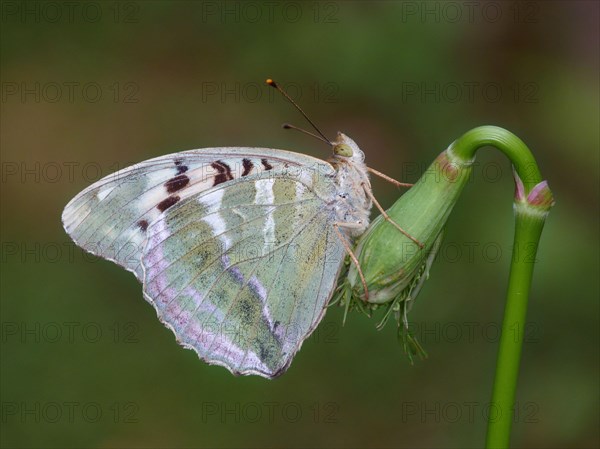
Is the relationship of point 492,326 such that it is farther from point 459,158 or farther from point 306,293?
point 459,158

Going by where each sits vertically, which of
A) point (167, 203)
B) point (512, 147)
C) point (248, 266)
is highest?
point (512, 147)

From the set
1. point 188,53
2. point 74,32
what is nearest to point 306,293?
point 188,53

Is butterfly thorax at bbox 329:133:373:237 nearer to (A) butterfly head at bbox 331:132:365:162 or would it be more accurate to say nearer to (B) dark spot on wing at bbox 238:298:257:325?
(A) butterfly head at bbox 331:132:365:162

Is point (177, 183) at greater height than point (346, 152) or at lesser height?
lesser

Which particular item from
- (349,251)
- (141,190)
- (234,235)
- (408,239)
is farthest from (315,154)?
(408,239)

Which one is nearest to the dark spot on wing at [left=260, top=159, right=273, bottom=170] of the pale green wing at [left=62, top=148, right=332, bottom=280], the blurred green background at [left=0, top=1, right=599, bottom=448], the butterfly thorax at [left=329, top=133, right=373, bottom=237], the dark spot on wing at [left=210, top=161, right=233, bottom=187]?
the pale green wing at [left=62, top=148, right=332, bottom=280]

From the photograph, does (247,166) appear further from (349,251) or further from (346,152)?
(349,251)

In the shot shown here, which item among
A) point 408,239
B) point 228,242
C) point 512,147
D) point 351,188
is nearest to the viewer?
point 512,147

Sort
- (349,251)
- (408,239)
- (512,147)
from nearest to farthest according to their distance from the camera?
1. (512,147)
2. (408,239)
3. (349,251)
